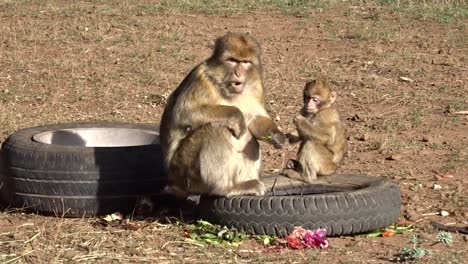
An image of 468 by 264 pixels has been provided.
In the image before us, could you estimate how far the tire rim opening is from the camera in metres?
9.77

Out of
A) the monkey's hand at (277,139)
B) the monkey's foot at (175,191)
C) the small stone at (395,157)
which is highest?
the monkey's hand at (277,139)

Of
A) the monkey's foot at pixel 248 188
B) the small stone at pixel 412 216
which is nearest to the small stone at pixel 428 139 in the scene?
the small stone at pixel 412 216

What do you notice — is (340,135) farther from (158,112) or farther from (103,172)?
(158,112)

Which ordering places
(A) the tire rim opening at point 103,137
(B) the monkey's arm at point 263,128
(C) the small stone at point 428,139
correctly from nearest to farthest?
(B) the monkey's arm at point 263,128 → (A) the tire rim opening at point 103,137 → (C) the small stone at point 428,139

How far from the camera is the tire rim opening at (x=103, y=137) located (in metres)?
9.77

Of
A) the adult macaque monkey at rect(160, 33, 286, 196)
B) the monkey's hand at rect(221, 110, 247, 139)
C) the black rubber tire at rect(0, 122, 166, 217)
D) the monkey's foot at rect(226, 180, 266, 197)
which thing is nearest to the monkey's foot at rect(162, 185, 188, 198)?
the adult macaque monkey at rect(160, 33, 286, 196)

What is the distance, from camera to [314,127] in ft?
28.8

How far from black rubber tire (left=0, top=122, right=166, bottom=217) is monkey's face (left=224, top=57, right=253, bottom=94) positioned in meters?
0.88

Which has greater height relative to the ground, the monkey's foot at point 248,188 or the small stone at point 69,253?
the monkey's foot at point 248,188

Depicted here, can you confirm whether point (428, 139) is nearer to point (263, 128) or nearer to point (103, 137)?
point (263, 128)

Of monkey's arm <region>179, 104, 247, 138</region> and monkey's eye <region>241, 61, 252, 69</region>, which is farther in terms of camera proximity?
monkey's eye <region>241, 61, 252, 69</region>

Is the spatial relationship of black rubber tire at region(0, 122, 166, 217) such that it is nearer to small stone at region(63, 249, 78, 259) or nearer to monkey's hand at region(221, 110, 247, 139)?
monkey's hand at region(221, 110, 247, 139)

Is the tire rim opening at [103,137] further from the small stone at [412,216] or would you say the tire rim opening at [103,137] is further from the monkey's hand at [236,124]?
the small stone at [412,216]

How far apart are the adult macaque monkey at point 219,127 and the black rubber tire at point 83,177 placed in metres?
0.24
